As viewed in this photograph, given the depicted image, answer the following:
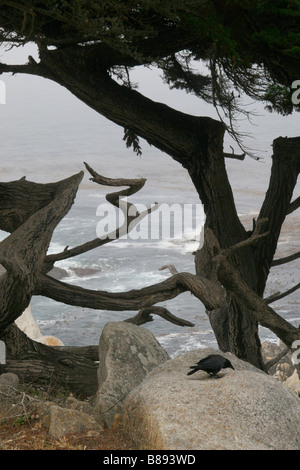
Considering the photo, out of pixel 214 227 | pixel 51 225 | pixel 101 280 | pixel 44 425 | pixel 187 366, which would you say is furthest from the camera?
pixel 101 280

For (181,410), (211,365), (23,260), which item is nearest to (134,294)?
(23,260)

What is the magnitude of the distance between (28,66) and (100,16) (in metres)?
2.93

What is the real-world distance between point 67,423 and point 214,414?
4.01ft

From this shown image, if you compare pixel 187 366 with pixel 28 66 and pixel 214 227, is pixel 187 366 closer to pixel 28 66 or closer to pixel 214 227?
pixel 214 227

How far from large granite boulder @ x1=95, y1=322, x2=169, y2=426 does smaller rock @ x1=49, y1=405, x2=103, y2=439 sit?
44 cm

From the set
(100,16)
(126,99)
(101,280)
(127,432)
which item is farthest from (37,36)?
(101,280)

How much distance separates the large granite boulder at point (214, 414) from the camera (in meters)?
4.83

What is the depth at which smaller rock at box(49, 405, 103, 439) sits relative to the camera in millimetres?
5359

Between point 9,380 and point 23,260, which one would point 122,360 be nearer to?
point 9,380

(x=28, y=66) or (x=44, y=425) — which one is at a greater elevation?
(x=28, y=66)

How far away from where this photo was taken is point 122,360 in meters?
6.86

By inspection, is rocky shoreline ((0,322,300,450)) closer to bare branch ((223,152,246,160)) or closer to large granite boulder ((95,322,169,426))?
large granite boulder ((95,322,169,426))

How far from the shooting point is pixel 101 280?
23328 millimetres

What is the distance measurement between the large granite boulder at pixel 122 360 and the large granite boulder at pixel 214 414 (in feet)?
2.65
